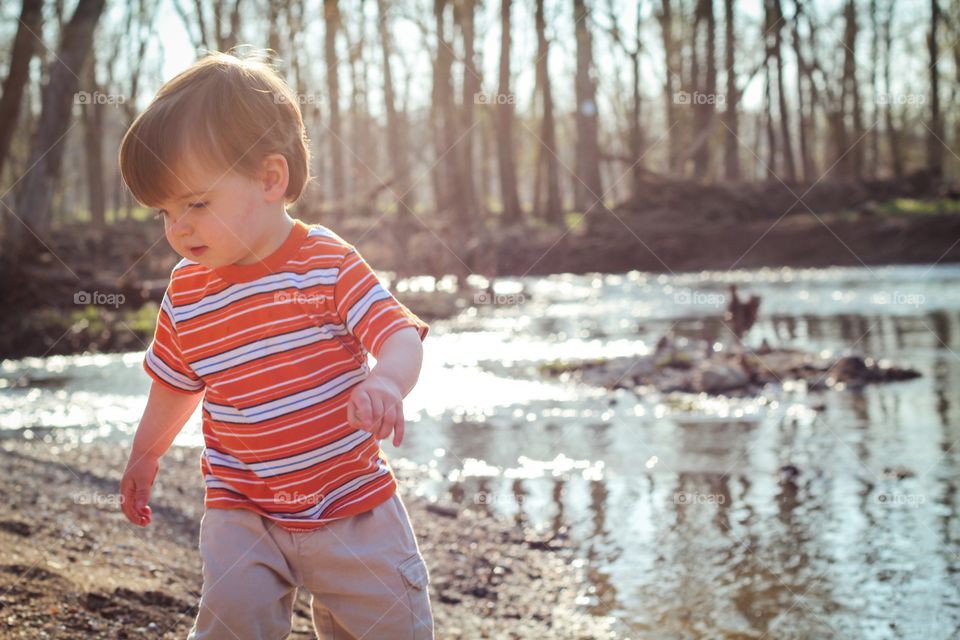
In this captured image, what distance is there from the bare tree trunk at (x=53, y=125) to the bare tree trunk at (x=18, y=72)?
29 cm

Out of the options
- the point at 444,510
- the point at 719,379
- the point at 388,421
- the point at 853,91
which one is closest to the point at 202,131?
the point at 388,421

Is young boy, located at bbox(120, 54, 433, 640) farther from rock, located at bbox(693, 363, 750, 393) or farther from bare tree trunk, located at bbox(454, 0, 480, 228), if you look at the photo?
bare tree trunk, located at bbox(454, 0, 480, 228)

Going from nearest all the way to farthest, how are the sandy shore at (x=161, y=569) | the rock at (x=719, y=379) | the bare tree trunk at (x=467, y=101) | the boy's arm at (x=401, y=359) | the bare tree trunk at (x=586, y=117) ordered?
the boy's arm at (x=401, y=359)
the sandy shore at (x=161, y=569)
the rock at (x=719, y=379)
the bare tree trunk at (x=467, y=101)
the bare tree trunk at (x=586, y=117)

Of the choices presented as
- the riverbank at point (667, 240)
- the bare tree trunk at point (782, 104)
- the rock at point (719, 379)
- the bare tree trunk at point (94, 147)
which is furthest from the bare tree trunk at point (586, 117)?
the rock at point (719, 379)

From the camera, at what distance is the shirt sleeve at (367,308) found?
6.93 ft

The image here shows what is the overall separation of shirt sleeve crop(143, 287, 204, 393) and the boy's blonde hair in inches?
11.7

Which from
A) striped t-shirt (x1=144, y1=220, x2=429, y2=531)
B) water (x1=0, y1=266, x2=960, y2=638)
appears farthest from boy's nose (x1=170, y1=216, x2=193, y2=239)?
water (x1=0, y1=266, x2=960, y2=638)

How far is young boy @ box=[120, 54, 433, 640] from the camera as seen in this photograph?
2.16 metres

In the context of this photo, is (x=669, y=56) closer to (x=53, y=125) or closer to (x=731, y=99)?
(x=731, y=99)

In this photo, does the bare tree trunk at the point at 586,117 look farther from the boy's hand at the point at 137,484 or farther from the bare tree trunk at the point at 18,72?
the boy's hand at the point at 137,484

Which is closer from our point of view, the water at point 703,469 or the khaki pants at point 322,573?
the khaki pants at point 322,573

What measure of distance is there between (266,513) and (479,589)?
1.74m

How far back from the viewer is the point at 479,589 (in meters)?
3.87

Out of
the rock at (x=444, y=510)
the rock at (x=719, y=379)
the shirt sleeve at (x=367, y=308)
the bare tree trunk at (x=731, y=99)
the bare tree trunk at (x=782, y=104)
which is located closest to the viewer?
the shirt sleeve at (x=367, y=308)
